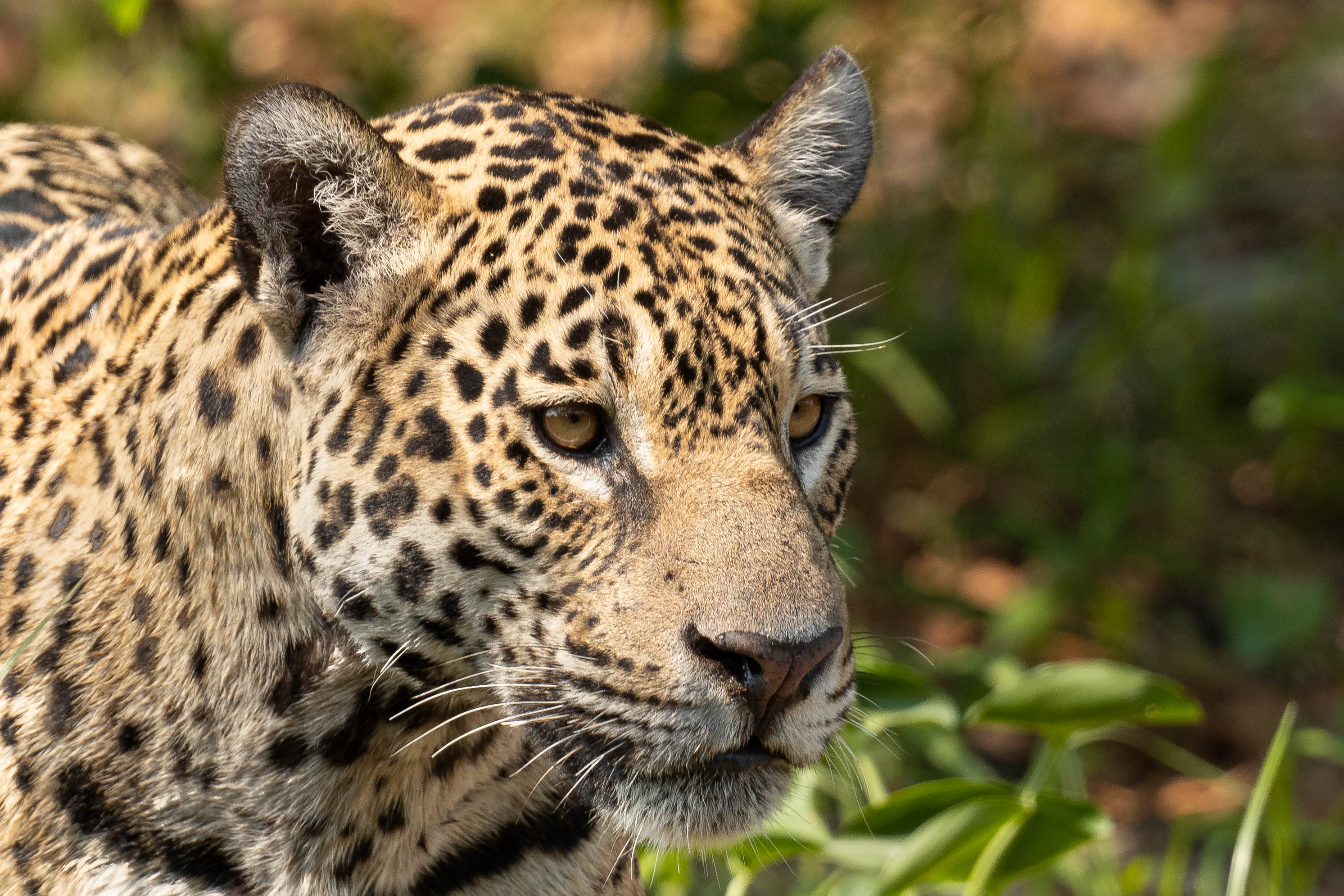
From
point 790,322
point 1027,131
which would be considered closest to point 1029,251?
point 1027,131

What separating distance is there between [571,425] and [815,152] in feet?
3.84

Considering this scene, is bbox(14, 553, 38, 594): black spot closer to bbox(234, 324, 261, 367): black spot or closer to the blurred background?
bbox(234, 324, 261, 367): black spot

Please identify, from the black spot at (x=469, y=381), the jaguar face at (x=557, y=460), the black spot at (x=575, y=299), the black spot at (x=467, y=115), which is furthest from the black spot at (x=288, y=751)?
the black spot at (x=467, y=115)

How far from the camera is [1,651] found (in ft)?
10.4

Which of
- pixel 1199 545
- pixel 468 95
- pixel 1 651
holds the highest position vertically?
pixel 468 95

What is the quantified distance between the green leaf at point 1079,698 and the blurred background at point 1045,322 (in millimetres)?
1818

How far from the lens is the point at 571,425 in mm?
2820

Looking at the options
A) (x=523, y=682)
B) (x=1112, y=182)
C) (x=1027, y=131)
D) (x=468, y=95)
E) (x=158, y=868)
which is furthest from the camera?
(x=1112, y=182)

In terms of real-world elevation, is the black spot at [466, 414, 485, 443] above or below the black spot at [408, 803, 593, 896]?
above

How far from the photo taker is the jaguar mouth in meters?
2.80

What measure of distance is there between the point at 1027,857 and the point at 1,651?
2297 millimetres

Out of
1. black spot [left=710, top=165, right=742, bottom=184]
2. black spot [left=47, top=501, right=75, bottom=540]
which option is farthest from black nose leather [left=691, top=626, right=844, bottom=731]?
black spot [left=47, top=501, right=75, bottom=540]

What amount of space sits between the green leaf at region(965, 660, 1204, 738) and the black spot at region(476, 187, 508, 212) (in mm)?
1619

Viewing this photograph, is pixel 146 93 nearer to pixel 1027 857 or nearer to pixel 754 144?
pixel 754 144
